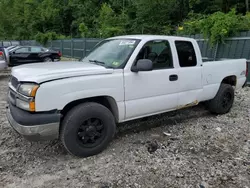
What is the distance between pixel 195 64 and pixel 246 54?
16.0 ft

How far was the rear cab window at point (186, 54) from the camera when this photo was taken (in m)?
4.40

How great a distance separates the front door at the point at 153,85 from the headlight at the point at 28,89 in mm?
1346

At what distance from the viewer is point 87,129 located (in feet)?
11.1

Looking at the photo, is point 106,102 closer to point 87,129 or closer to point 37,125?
point 87,129

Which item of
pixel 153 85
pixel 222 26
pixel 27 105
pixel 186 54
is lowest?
pixel 27 105

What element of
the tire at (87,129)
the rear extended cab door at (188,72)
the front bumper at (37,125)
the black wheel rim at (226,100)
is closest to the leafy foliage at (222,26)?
the black wheel rim at (226,100)

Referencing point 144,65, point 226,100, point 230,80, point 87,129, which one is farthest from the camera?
point 230,80

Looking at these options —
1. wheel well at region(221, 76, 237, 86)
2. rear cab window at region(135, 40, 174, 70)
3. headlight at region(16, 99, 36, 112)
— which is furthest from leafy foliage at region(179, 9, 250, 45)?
headlight at region(16, 99, 36, 112)

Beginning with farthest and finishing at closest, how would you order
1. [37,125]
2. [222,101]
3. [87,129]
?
[222,101] < [87,129] < [37,125]

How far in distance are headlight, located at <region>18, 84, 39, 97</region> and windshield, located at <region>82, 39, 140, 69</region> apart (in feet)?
3.97

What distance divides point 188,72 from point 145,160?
1943 millimetres

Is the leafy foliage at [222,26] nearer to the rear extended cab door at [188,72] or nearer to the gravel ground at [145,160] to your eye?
the rear extended cab door at [188,72]

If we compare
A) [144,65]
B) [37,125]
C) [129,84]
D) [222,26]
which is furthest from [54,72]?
[222,26]

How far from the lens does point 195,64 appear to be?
4.63 meters
